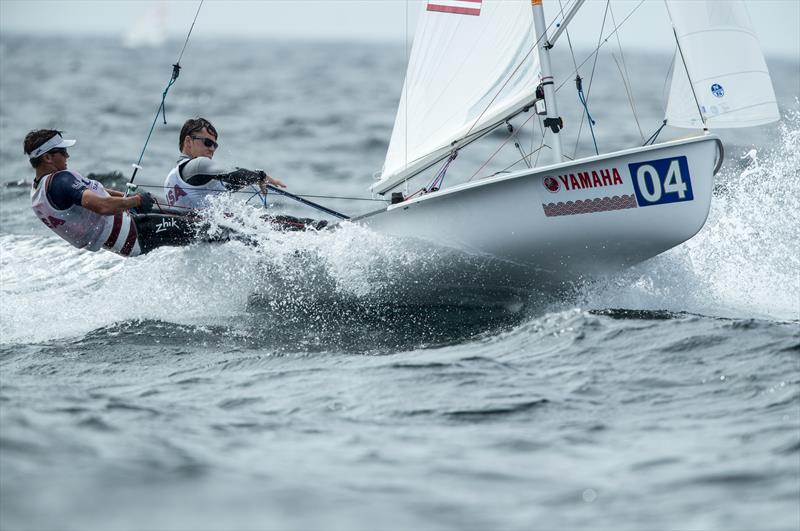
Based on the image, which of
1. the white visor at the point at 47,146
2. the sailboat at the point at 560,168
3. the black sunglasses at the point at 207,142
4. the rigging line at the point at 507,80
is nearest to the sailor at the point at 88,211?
the white visor at the point at 47,146

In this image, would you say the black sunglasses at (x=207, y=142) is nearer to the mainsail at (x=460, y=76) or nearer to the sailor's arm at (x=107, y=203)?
the sailor's arm at (x=107, y=203)

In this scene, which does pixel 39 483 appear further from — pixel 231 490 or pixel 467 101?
pixel 467 101

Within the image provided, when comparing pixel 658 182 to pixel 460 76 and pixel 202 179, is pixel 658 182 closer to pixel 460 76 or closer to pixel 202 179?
pixel 460 76

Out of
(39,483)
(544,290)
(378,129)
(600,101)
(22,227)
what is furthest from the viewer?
(600,101)

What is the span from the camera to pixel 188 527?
250cm

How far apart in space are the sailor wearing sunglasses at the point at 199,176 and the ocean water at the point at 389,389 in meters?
0.18

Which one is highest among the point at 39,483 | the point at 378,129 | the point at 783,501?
the point at 378,129

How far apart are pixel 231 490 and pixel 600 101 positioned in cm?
2693

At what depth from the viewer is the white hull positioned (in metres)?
4.80

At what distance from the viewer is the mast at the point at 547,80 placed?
536 cm

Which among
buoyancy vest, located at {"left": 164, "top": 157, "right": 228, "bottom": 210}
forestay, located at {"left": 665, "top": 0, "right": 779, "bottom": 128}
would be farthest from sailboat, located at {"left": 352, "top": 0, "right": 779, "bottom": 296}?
buoyancy vest, located at {"left": 164, "top": 157, "right": 228, "bottom": 210}

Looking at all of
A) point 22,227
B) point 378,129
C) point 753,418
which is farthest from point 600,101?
point 753,418

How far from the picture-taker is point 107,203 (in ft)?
17.1

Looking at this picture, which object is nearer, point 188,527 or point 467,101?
point 188,527
